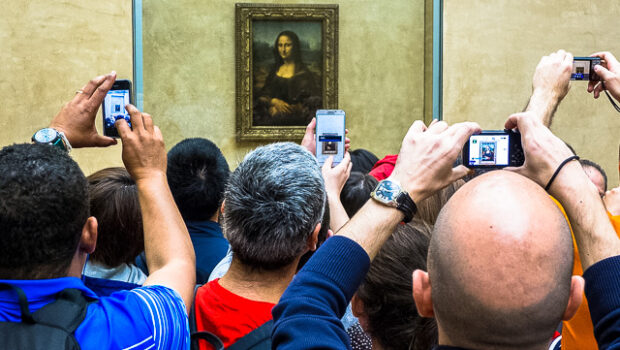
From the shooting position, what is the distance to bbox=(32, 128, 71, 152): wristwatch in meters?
2.56

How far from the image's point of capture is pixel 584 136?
1038cm

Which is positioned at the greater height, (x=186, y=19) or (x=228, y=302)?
(x=186, y=19)

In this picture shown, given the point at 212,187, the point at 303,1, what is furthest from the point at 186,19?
the point at 212,187

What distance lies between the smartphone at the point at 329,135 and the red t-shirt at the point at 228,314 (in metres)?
2.64

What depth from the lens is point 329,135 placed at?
491 centimetres

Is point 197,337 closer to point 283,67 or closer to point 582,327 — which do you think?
point 582,327

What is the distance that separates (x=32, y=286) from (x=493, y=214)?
1149 millimetres

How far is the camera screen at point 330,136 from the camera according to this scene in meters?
4.81

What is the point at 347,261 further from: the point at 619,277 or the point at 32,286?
the point at 32,286

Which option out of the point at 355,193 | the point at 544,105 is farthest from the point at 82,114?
the point at 544,105

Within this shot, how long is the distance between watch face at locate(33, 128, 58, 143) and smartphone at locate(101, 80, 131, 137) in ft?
2.31

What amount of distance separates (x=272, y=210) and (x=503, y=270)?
1.04 metres

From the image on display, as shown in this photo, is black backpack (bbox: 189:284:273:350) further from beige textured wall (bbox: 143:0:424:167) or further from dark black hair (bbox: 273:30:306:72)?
dark black hair (bbox: 273:30:306:72)

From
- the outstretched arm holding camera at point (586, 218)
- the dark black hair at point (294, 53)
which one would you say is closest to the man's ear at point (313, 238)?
the outstretched arm holding camera at point (586, 218)
